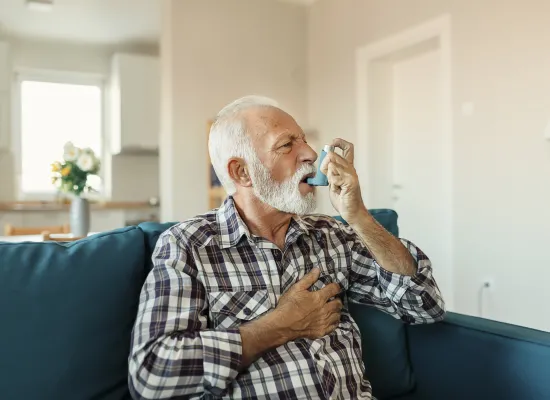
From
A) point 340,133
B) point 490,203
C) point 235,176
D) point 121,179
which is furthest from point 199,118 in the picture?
point 235,176

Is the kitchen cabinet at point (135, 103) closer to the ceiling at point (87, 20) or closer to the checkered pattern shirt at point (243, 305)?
the ceiling at point (87, 20)

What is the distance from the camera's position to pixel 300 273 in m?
1.25

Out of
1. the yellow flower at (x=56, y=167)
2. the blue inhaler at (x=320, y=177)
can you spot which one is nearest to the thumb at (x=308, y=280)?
the blue inhaler at (x=320, y=177)

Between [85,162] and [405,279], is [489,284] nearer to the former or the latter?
[405,279]

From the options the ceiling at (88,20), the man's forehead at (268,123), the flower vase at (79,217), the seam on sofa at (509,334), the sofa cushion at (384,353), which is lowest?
the sofa cushion at (384,353)

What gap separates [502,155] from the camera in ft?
9.86

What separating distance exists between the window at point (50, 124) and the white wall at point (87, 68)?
0.52 ft

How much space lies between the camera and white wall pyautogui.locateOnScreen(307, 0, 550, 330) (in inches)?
111

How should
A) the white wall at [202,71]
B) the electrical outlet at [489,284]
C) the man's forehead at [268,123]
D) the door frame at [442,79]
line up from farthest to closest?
1. the white wall at [202,71]
2. the door frame at [442,79]
3. the electrical outlet at [489,284]
4. the man's forehead at [268,123]

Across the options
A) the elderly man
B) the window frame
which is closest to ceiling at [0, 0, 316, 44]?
the window frame

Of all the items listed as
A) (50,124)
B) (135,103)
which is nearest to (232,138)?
(135,103)

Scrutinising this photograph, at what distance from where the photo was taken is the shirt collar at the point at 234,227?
1196mm

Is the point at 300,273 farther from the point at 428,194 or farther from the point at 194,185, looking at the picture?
the point at 194,185

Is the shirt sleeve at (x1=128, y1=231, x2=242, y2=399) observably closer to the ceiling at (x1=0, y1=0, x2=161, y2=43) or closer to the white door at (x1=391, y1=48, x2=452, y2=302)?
the white door at (x1=391, y1=48, x2=452, y2=302)
